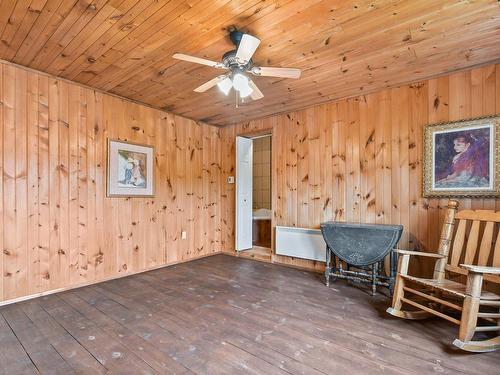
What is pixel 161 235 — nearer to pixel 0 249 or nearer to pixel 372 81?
pixel 0 249

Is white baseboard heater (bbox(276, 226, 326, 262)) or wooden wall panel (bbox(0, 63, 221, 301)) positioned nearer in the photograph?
wooden wall panel (bbox(0, 63, 221, 301))

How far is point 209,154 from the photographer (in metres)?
4.48

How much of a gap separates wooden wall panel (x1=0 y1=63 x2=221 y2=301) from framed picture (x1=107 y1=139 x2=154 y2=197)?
0.26 feet

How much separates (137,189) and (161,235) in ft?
2.41

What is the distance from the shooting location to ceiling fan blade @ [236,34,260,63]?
67.7 inches

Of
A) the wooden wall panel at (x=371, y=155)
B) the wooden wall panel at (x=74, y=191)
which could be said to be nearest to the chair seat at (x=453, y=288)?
the wooden wall panel at (x=371, y=155)

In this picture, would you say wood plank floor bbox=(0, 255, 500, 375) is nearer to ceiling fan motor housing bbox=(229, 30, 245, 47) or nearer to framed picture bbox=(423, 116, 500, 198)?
framed picture bbox=(423, 116, 500, 198)

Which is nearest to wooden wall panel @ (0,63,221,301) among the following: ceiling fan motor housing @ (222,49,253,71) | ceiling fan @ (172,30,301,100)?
ceiling fan @ (172,30,301,100)

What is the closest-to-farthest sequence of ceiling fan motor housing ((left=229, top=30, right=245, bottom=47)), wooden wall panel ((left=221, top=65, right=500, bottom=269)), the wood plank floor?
the wood plank floor
ceiling fan motor housing ((left=229, top=30, right=245, bottom=47))
wooden wall panel ((left=221, top=65, right=500, bottom=269))

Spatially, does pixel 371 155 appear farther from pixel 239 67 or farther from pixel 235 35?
pixel 235 35

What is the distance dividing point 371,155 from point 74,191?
3.32 metres

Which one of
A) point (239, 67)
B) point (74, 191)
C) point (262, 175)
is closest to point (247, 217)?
point (262, 175)

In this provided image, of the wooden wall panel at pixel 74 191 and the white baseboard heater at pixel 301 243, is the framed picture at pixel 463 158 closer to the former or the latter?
the white baseboard heater at pixel 301 243

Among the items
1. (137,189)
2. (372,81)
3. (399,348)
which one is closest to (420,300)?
(399,348)
